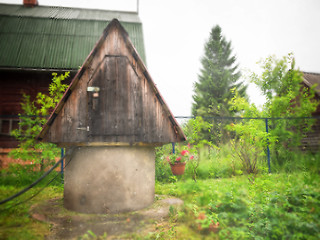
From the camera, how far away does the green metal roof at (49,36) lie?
998cm

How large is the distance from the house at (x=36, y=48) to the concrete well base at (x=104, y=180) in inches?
255

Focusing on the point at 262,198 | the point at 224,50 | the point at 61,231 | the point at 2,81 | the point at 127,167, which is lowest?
the point at 61,231

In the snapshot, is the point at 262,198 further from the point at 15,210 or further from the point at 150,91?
the point at 15,210

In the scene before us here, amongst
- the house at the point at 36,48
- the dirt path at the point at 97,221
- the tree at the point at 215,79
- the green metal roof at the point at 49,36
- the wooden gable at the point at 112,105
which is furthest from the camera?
the tree at the point at 215,79

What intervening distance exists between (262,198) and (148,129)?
275 centimetres

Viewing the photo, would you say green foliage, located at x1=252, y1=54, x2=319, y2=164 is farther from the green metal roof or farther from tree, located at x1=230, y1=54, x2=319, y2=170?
the green metal roof

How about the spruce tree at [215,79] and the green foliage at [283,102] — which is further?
the spruce tree at [215,79]

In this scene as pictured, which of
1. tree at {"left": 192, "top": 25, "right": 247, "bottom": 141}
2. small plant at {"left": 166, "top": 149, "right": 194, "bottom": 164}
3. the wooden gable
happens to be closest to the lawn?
the wooden gable

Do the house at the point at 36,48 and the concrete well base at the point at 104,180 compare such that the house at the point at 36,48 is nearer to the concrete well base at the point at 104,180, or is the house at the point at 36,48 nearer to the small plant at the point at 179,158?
the small plant at the point at 179,158

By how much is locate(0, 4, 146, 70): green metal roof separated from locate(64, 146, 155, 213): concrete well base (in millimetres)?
6844

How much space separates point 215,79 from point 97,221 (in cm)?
2273

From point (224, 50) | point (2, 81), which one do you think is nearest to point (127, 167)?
point (2, 81)

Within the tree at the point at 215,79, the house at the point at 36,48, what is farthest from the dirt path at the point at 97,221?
the tree at the point at 215,79

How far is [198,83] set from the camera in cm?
2497
